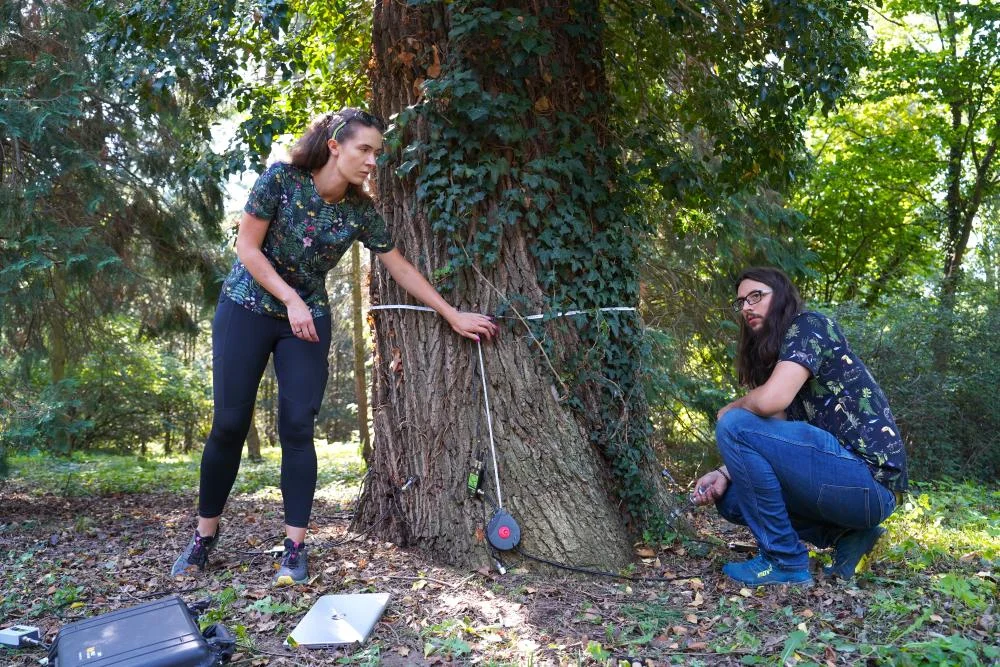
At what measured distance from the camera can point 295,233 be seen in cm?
297

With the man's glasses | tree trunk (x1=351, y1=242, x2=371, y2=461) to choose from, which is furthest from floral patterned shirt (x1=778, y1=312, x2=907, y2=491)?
tree trunk (x1=351, y1=242, x2=371, y2=461)

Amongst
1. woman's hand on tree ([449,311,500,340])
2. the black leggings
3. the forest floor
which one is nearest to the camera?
the forest floor

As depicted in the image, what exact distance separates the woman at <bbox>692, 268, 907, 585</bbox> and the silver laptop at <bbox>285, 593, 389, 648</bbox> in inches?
55.5

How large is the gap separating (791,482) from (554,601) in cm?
100

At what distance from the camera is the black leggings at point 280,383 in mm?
2992

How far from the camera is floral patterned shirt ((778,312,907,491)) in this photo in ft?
9.47

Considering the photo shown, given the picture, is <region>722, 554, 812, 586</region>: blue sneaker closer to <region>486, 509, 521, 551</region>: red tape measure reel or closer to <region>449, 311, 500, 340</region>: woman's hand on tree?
<region>486, 509, 521, 551</region>: red tape measure reel

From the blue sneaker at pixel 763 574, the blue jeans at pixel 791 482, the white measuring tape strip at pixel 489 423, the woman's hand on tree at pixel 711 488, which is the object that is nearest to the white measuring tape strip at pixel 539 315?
the white measuring tape strip at pixel 489 423

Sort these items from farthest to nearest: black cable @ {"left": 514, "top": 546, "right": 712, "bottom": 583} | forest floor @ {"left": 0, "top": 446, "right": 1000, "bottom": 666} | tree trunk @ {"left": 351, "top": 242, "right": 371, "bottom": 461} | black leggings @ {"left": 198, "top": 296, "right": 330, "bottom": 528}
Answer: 1. tree trunk @ {"left": 351, "top": 242, "right": 371, "bottom": 461}
2. black cable @ {"left": 514, "top": 546, "right": 712, "bottom": 583}
3. black leggings @ {"left": 198, "top": 296, "right": 330, "bottom": 528}
4. forest floor @ {"left": 0, "top": 446, "right": 1000, "bottom": 666}

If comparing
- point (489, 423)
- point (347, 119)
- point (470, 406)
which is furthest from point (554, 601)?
point (347, 119)

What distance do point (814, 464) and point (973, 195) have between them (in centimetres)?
1320

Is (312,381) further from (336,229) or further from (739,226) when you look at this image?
(739,226)

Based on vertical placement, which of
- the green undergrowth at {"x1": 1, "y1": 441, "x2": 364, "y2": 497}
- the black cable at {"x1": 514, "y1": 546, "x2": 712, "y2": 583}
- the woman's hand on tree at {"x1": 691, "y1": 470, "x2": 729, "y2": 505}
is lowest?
the green undergrowth at {"x1": 1, "y1": 441, "x2": 364, "y2": 497}

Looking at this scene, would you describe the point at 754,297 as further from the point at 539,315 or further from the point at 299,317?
the point at 299,317
